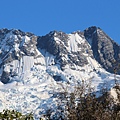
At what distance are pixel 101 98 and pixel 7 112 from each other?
2.59m

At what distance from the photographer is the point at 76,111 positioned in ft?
36.4

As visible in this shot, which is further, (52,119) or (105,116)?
(52,119)

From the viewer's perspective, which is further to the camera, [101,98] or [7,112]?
[101,98]

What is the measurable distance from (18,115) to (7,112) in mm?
293

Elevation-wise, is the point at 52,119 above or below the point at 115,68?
below

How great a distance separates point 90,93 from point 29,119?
1766mm

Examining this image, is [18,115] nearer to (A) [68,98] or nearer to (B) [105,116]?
(A) [68,98]

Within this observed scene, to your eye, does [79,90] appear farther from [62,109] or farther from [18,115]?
[18,115]

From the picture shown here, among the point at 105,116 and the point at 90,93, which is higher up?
the point at 90,93

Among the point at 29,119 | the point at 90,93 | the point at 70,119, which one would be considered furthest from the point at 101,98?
the point at 29,119

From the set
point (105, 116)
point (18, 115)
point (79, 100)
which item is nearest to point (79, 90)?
point (79, 100)

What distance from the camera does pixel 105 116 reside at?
10.7 metres

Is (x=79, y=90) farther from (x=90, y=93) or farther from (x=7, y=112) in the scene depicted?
(x=7, y=112)

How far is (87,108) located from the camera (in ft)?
35.8
